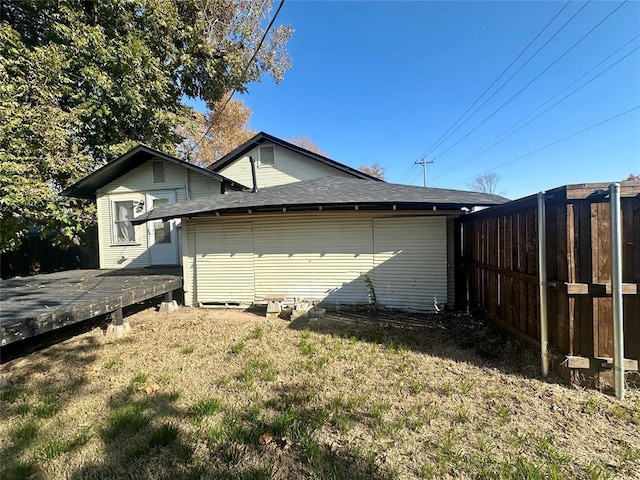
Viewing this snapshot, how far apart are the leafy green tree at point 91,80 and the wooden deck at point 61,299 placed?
4.30 meters

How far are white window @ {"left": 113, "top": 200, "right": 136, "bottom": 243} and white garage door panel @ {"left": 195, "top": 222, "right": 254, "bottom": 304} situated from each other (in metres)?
4.40

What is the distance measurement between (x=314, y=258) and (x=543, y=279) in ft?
14.6

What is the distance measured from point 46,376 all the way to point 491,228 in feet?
21.6

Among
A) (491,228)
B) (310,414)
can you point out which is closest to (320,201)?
(491,228)

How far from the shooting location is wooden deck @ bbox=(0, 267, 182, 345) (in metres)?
3.72

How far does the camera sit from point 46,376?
12.2ft

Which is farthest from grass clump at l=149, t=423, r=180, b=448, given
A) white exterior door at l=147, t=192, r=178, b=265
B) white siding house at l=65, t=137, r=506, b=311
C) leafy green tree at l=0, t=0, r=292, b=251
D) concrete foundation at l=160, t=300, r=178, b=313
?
leafy green tree at l=0, t=0, r=292, b=251

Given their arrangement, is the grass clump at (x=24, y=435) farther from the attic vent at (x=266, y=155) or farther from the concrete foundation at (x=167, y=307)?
the attic vent at (x=266, y=155)

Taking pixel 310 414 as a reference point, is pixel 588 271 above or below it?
above

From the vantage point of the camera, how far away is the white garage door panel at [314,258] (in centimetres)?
668

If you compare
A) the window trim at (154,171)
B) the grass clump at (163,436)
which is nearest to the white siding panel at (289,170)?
the window trim at (154,171)

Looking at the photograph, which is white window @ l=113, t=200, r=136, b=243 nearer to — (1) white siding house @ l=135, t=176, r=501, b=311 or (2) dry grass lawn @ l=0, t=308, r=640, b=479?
(1) white siding house @ l=135, t=176, r=501, b=311

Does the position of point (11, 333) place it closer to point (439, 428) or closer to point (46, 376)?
point (46, 376)

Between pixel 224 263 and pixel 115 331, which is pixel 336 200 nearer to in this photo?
pixel 224 263
